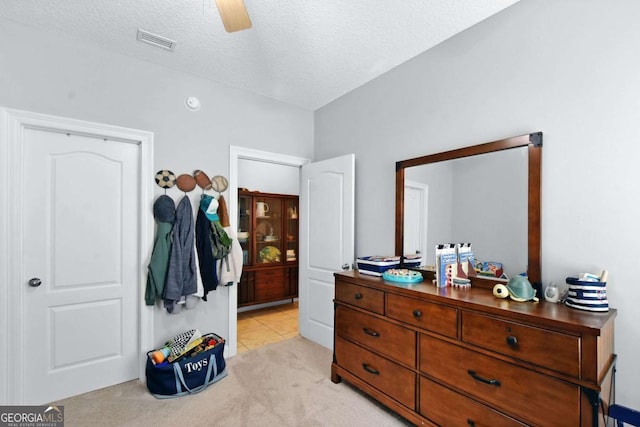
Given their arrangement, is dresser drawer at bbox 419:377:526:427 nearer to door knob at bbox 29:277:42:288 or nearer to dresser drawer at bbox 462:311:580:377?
dresser drawer at bbox 462:311:580:377

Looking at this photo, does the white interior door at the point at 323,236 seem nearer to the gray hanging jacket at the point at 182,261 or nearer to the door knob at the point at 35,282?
the gray hanging jacket at the point at 182,261

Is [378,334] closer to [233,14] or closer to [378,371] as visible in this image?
[378,371]

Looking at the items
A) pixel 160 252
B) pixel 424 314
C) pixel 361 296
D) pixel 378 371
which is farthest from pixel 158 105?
pixel 378 371

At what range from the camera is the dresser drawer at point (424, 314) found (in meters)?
1.59

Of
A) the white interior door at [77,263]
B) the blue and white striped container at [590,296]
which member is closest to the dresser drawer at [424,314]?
the blue and white striped container at [590,296]

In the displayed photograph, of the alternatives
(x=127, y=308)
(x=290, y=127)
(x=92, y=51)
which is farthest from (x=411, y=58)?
(x=127, y=308)

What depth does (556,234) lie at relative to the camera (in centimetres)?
163

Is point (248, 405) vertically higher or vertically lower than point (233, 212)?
lower

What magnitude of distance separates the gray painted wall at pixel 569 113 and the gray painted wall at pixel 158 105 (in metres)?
1.70

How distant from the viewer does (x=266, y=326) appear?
3.65 metres

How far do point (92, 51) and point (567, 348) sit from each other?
349 cm

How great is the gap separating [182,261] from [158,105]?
1372 millimetres

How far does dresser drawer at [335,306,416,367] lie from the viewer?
180cm

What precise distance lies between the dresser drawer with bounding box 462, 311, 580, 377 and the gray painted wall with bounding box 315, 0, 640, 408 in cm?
51
